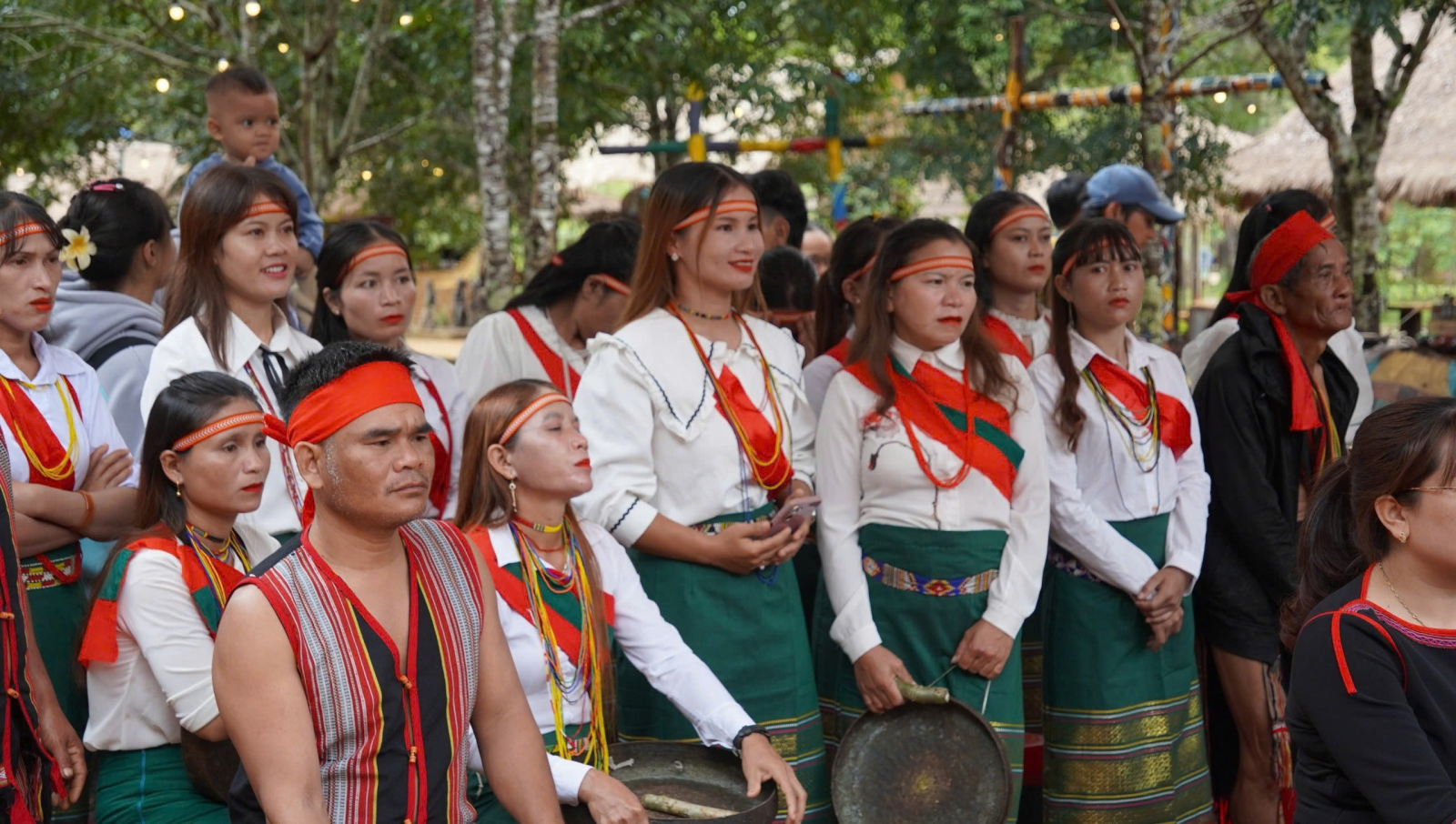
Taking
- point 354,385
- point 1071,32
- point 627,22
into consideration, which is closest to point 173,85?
point 627,22

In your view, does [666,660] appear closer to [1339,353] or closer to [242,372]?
→ [242,372]

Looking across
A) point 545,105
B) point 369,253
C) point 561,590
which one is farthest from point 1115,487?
point 545,105

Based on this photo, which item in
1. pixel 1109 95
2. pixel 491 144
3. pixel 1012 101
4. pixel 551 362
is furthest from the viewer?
pixel 1012 101

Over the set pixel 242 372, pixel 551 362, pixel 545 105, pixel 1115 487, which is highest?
pixel 545 105

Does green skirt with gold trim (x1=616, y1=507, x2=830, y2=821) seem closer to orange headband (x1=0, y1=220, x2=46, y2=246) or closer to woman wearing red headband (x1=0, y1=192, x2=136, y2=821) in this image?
woman wearing red headband (x1=0, y1=192, x2=136, y2=821)

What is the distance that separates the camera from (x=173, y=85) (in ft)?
40.4

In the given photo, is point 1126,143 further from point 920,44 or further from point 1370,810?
point 1370,810

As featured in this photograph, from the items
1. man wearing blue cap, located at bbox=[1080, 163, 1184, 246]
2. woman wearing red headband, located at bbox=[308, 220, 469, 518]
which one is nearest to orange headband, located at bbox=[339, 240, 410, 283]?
woman wearing red headband, located at bbox=[308, 220, 469, 518]

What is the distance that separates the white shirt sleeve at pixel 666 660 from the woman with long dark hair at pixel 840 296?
1307 mm

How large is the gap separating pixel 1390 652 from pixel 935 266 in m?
1.69

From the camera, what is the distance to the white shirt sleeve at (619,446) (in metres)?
3.37

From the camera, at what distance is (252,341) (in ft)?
11.7

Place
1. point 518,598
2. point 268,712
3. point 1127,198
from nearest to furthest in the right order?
point 268,712, point 518,598, point 1127,198

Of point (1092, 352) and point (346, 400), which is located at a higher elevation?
point (346, 400)
